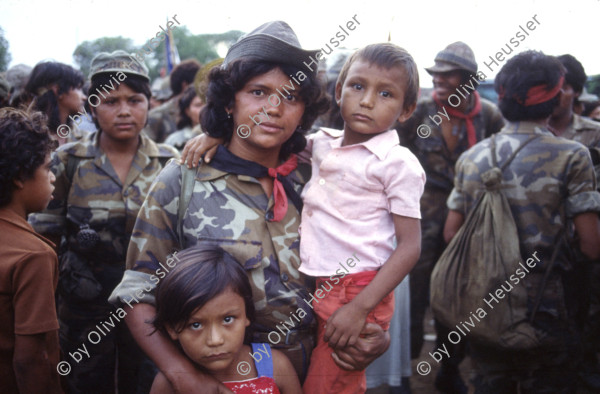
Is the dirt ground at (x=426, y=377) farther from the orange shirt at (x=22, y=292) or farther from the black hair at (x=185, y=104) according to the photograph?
the black hair at (x=185, y=104)

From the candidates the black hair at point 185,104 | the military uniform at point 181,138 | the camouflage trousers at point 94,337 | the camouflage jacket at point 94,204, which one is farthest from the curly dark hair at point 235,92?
the black hair at point 185,104

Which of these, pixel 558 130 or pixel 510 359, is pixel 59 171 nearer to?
pixel 510 359

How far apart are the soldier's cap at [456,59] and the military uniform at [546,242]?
964mm

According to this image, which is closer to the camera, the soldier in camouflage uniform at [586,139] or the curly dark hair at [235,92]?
the curly dark hair at [235,92]

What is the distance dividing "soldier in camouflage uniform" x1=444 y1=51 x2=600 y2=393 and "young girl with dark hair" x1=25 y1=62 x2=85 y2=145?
3281mm

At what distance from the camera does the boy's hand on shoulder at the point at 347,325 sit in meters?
1.91

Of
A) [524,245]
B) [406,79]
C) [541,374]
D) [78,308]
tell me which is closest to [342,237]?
[406,79]

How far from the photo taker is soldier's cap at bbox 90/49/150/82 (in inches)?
128

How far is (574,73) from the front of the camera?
4.20 m

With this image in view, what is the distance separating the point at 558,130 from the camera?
4348 mm

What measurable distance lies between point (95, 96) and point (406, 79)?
222 cm

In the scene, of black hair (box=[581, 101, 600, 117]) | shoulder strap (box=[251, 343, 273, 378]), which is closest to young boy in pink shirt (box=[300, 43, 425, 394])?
shoulder strap (box=[251, 343, 273, 378])

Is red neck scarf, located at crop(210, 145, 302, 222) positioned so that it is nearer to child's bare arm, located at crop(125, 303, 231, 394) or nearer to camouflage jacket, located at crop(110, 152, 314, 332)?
camouflage jacket, located at crop(110, 152, 314, 332)

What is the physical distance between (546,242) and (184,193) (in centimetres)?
213
